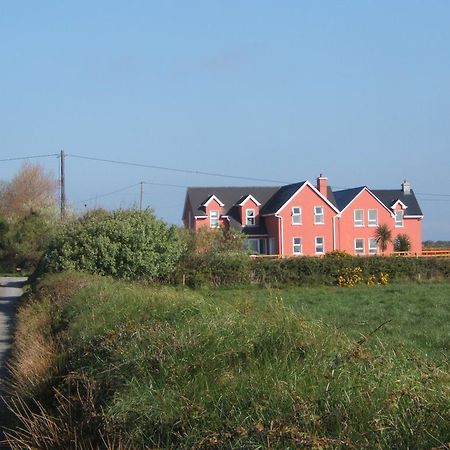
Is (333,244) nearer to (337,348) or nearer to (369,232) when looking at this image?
(369,232)

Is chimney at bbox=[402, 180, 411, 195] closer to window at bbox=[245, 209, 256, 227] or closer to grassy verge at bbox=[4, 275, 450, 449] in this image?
window at bbox=[245, 209, 256, 227]

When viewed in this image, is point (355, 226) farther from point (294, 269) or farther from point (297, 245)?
point (294, 269)

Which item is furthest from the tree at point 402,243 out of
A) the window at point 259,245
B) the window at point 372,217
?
the window at point 259,245

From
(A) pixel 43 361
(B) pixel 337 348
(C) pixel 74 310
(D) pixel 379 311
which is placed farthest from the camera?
(D) pixel 379 311

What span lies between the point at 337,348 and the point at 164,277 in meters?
31.8

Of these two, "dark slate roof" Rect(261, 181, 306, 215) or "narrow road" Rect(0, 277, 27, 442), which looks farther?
"dark slate roof" Rect(261, 181, 306, 215)

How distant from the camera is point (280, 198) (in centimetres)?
7419

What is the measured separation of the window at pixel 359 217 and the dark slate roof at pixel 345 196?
1200mm

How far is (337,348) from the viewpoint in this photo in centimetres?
754

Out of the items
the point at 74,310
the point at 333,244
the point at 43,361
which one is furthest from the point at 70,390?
the point at 333,244

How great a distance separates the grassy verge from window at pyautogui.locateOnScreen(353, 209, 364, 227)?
64121 mm

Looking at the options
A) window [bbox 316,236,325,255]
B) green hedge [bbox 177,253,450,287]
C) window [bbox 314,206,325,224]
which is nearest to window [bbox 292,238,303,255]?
window [bbox 316,236,325,255]

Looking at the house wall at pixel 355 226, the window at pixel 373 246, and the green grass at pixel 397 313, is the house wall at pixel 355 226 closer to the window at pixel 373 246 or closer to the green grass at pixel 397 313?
the window at pixel 373 246

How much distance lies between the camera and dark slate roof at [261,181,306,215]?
237 ft
